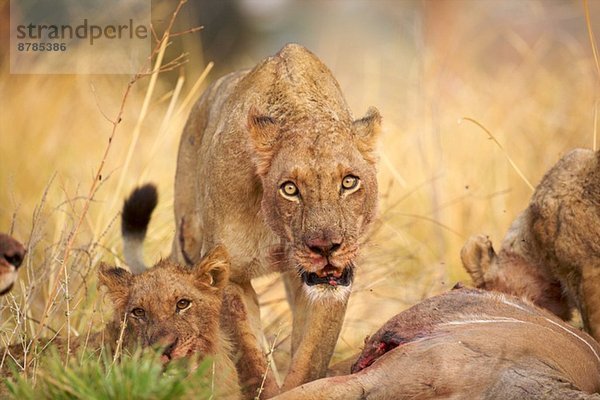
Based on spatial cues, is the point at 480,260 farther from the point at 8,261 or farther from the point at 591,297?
the point at 8,261

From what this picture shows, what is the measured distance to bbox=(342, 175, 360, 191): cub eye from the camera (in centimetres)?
565

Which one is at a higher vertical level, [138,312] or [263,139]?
[263,139]

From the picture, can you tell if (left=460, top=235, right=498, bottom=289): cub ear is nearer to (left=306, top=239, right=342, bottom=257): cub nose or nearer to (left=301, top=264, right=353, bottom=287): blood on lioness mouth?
(left=301, top=264, right=353, bottom=287): blood on lioness mouth

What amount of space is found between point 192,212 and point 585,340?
8.69ft

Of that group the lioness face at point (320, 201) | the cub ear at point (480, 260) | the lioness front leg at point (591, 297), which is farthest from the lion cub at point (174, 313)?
the lioness front leg at point (591, 297)

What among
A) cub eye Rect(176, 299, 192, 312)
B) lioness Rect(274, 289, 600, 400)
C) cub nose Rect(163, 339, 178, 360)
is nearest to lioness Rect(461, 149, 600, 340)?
lioness Rect(274, 289, 600, 400)

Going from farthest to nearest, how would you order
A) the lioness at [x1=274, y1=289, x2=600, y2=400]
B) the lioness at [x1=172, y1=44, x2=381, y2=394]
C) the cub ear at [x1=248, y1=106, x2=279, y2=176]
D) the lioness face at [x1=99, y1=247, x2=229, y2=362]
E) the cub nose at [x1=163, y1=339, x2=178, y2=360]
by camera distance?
the cub ear at [x1=248, y1=106, x2=279, y2=176] < the lioness at [x1=172, y1=44, x2=381, y2=394] < the lioness face at [x1=99, y1=247, x2=229, y2=362] < the cub nose at [x1=163, y1=339, x2=178, y2=360] < the lioness at [x1=274, y1=289, x2=600, y2=400]

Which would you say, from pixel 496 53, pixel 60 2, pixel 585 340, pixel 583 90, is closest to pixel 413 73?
pixel 583 90

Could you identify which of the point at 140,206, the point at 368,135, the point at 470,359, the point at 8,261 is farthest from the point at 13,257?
the point at 140,206

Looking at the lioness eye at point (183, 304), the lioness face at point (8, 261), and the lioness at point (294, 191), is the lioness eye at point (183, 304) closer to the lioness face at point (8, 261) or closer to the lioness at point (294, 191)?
the lioness at point (294, 191)

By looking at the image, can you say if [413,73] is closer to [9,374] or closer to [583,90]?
[583,90]

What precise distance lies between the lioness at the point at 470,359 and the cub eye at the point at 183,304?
78cm

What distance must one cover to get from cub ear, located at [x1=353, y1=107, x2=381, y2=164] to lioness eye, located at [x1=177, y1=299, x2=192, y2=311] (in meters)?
1.12

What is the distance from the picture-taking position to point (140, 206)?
699cm
